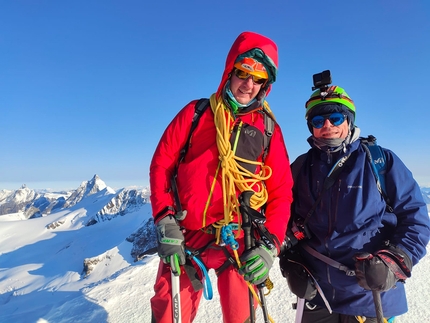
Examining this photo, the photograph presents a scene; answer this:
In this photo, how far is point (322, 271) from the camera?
2.72 meters

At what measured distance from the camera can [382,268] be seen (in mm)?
2236

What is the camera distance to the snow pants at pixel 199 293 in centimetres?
245

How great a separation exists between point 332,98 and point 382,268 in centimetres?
163

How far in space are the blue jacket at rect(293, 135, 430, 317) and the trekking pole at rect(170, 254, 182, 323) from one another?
4.67 feet

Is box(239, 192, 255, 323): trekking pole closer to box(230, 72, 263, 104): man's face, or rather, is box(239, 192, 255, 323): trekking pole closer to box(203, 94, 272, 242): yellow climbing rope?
box(203, 94, 272, 242): yellow climbing rope

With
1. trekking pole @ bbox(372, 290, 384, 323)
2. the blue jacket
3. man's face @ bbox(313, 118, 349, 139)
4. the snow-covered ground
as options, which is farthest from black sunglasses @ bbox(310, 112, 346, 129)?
the snow-covered ground

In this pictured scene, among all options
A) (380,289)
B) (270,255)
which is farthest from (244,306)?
(380,289)

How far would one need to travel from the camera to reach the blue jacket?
7.93ft

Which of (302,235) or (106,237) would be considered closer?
(302,235)

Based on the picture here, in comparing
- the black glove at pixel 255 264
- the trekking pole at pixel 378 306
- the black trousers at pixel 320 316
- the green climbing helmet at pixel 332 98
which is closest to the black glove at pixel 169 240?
the black glove at pixel 255 264

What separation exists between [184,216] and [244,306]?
1010 millimetres

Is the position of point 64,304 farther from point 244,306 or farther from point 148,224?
point 148,224

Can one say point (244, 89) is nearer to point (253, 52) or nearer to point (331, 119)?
point (253, 52)

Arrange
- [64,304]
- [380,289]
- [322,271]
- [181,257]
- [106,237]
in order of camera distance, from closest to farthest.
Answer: [380,289] < [181,257] < [322,271] < [64,304] < [106,237]
